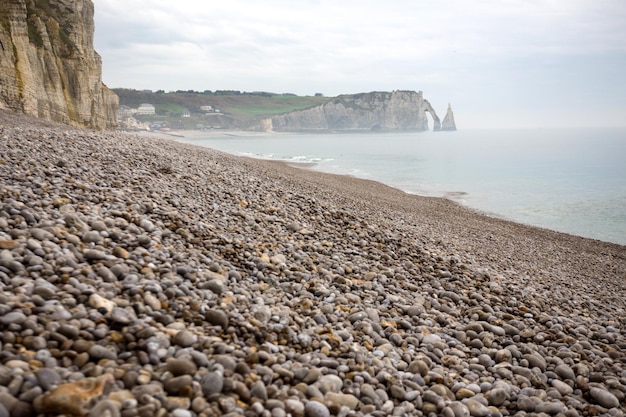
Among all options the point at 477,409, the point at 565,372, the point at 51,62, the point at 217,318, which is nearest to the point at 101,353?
the point at 217,318

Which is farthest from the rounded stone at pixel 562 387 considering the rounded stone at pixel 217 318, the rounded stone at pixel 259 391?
the rounded stone at pixel 217 318

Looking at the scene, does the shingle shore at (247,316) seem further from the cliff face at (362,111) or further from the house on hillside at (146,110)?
the cliff face at (362,111)

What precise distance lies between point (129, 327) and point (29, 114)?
73.1 ft

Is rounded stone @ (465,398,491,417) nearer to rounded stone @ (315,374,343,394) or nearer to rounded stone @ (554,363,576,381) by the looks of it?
rounded stone @ (315,374,343,394)

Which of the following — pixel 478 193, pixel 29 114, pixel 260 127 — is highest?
pixel 260 127

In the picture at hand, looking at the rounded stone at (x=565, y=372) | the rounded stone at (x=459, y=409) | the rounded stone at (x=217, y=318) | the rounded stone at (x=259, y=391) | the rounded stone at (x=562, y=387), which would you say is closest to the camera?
the rounded stone at (x=259, y=391)

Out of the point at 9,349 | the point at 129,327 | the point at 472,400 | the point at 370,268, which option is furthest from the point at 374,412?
the point at 370,268

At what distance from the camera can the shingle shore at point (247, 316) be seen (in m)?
2.62

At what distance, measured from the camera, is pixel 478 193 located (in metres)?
31.1

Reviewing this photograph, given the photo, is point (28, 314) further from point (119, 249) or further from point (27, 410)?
point (119, 249)

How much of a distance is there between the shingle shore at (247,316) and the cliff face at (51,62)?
629 inches

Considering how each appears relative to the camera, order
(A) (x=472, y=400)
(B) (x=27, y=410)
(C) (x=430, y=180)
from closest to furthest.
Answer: (B) (x=27, y=410) → (A) (x=472, y=400) → (C) (x=430, y=180)

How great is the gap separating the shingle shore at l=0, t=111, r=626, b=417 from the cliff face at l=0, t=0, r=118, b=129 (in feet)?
52.5

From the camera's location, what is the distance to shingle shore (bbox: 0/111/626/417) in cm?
262
